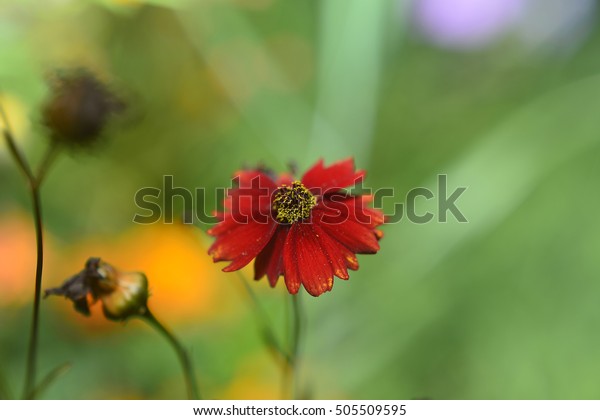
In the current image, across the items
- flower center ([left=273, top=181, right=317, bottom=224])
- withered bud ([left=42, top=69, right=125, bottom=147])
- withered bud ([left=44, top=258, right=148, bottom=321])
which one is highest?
withered bud ([left=42, top=69, right=125, bottom=147])

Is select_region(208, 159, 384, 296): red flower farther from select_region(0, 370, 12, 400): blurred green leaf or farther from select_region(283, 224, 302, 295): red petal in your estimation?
select_region(0, 370, 12, 400): blurred green leaf

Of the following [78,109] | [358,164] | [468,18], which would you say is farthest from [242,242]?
[468,18]

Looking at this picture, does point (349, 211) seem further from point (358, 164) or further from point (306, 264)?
point (358, 164)

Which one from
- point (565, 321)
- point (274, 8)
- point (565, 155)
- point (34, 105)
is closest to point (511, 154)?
point (565, 155)

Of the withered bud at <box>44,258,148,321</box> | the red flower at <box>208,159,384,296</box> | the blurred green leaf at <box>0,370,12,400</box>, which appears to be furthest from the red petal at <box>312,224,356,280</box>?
the blurred green leaf at <box>0,370,12,400</box>

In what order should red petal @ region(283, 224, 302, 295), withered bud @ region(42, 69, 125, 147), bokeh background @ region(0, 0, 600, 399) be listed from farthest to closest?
bokeh background @ region(0, 0, 600, 399)
withered bud @ region(42, 69, 125, 147)
red petal @ region(283, 224, 302, 295)
